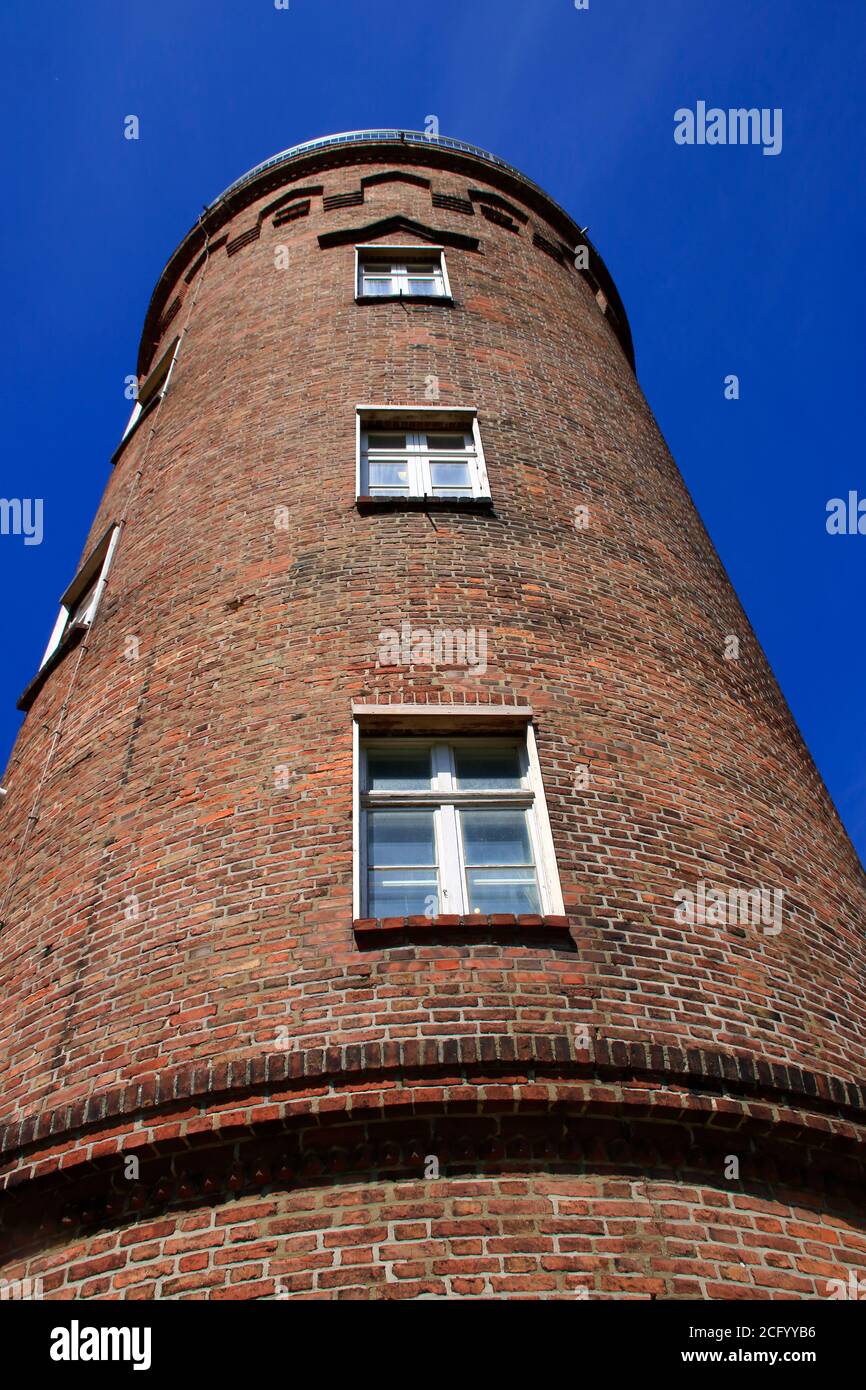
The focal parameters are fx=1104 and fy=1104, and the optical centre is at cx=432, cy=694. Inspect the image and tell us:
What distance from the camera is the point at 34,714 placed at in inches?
403

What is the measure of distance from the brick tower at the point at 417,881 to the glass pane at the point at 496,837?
0.02 metres

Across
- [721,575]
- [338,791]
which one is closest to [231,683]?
[338,791]

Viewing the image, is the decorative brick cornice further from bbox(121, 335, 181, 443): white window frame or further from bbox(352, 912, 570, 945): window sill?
bbox(121, 335, 181, 443): white window frame

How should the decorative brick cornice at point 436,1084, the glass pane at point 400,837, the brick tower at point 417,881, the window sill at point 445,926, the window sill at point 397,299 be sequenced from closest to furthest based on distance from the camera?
the brick tower at point 417,881 < the decorative brick cornice at point 436,1084 < the window sill at point 445,926 < the glass pane at point 400,837 < the window sill at point 397,299

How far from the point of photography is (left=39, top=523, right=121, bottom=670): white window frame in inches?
409

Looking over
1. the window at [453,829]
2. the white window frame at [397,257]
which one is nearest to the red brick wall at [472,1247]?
the window at [453,829]

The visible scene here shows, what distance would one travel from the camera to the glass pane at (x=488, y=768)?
7109mm

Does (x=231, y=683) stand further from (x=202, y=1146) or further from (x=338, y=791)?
(x=202, y=1146)

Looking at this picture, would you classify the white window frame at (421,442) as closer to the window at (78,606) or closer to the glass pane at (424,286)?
the window at (78,606)

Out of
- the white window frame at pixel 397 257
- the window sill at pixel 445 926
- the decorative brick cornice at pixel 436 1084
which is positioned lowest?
the decorative brick cornice at pixel 436 1084

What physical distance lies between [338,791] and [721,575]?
5644 mm

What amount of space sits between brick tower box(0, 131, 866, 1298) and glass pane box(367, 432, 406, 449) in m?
0.08

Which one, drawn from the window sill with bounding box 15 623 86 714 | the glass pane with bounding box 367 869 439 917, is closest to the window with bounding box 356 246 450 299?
the window sill with bounding box 15 623 86 714

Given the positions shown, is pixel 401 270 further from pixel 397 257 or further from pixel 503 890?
pixel 503 890
